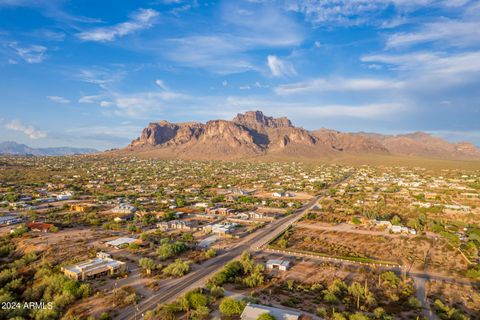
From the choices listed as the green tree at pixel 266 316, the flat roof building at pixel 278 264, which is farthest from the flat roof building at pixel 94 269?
the green tree at pixel 266 316

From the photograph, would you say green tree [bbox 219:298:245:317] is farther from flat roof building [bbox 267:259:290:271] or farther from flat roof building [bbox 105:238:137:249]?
flat roof building [bbox 105:238:137:249]

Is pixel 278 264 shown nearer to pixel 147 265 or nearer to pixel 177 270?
pixel 177 270

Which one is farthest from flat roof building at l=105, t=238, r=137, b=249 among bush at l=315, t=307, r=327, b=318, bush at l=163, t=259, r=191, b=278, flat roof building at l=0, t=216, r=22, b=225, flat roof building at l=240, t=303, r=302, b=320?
bush at l=315, t=307, r=327, b=318

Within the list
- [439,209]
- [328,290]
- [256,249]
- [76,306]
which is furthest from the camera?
[439,209]

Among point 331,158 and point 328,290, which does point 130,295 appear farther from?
point 331,158

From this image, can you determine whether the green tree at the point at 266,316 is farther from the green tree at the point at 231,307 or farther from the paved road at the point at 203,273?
the paved road at the point at 203,273

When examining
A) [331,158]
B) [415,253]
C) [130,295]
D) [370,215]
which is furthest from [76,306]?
[331,158]
